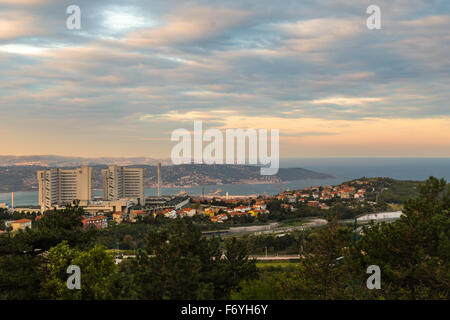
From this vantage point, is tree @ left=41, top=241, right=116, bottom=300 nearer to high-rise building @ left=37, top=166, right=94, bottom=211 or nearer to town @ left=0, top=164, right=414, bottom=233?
town @ left=0, top=164, right=414, bottom=233

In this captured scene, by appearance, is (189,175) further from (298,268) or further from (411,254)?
(411,254)

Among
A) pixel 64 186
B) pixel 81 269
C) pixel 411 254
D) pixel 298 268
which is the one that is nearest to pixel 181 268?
pixel 81 269

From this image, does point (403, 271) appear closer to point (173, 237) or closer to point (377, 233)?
point (377, 233)

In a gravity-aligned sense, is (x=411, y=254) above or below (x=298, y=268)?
above

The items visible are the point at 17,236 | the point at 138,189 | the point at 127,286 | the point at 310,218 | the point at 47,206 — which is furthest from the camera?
the point at 138,189

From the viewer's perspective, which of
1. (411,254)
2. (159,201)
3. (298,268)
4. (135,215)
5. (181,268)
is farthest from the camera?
(159,201)
